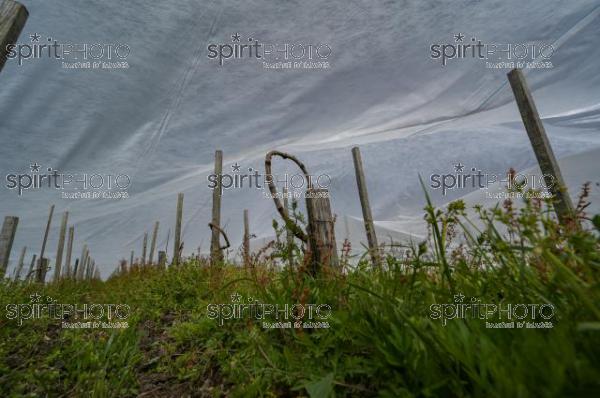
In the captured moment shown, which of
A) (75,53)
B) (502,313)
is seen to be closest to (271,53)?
(75,53)

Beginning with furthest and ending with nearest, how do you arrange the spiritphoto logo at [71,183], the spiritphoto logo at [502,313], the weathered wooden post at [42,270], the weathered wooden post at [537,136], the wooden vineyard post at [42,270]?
→ 1. the spiritphoto logo at [71,183]
2. the weathered wooden post at [42,270]
3. the wooden vineyard post at [42,270]
4. the weathered wooden post at [537,136]
5. the spiritphoto logo at [502,313]

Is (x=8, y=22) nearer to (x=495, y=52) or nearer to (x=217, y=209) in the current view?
(x=217, y=209)

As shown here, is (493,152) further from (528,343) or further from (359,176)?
(528,343)

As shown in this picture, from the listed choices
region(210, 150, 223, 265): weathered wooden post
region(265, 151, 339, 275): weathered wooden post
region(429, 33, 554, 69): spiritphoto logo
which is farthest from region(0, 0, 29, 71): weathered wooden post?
region(429, 33, 554, 69): spiritphoto logo

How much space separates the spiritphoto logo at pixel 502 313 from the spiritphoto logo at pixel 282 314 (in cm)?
57

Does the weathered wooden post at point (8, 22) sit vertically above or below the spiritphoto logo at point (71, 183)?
below

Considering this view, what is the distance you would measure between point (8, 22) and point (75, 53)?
6.22 meters

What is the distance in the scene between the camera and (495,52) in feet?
25.2

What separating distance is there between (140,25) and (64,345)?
669cm

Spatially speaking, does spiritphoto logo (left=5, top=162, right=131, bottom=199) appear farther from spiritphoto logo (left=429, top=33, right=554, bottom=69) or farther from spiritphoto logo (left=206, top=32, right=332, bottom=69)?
spiritphoto logo (left=429, top=33, right=554, bottom=69)

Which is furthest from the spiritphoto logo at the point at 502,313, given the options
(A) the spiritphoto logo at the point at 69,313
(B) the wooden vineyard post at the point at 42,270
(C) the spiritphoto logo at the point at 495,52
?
(B) the wooden vineyard post at the point at 42,270

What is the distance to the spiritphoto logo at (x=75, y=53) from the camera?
21.6ft

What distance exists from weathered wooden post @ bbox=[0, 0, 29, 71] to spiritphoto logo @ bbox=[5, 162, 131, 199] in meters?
10.3

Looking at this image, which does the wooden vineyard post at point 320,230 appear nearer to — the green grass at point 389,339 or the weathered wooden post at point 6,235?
the green grass at point 389,339
